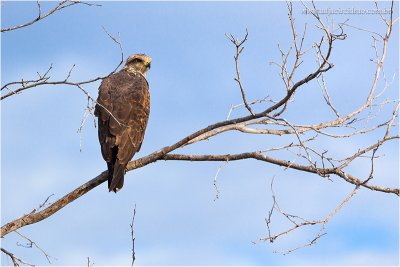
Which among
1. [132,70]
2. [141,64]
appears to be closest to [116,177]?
[132,70]

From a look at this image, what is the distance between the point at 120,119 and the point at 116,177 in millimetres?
894

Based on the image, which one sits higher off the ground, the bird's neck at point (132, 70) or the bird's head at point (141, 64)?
the bird's head at point (141, 64)

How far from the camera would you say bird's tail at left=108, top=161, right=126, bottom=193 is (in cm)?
667

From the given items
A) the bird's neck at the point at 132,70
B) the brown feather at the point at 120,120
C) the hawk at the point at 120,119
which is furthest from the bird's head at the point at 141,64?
the brown feather at the point at 120,120

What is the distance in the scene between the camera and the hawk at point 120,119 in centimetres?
689

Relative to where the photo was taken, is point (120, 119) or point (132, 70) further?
point (132, 70)

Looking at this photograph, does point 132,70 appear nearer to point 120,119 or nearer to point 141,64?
point 141,64

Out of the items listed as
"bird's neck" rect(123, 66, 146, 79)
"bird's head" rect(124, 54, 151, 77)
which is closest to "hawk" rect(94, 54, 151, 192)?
"bird's neck" rect(123, 66, 146, 79)

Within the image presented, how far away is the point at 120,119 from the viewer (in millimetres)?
7309

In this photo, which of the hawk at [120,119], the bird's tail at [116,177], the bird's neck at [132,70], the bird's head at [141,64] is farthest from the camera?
the bird's head at [141,64]

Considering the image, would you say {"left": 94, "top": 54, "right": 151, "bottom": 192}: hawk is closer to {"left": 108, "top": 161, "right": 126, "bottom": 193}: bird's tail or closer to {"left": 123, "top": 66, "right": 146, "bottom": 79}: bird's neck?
{"left": 108, "top": 161, "right": 126, "bottom": 193}: bird's tail

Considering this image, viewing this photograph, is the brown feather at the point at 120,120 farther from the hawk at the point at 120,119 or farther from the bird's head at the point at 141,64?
the bird's head at the point at 141,64

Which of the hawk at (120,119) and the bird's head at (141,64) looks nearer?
the hawk at (120,119)

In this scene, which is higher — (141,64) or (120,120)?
(141,64)
